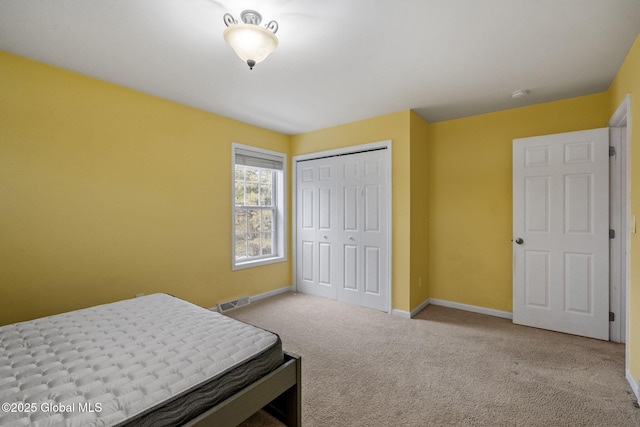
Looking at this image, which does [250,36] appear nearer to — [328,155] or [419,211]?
[328,155]

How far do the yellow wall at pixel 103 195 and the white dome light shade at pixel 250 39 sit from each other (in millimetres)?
1785

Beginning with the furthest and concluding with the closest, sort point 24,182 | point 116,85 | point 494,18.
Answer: point 116,85, point 24,182, point 494,18

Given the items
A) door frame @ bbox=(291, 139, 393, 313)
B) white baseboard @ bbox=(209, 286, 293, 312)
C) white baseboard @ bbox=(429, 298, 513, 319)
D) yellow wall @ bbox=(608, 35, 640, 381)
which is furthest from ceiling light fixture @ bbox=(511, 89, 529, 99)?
white baseboard @ bbox=(209, 286, 293, 312)

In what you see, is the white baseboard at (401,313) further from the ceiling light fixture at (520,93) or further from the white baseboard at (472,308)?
the ceiling light fixture at (520,93)

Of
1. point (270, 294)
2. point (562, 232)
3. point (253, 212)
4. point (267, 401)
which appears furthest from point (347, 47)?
point (270, 294)

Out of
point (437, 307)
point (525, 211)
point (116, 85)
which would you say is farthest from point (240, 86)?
point (437, 307)

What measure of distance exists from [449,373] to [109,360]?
7.50ft

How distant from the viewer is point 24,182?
7.38ft

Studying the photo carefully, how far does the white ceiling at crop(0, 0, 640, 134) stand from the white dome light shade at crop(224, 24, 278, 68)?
155 mm

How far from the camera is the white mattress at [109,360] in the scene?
106cm

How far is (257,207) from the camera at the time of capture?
4.16m

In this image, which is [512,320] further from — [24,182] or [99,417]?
[24,182]

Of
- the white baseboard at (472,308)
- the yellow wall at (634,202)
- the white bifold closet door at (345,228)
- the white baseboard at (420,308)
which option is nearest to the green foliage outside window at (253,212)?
the white bifold closet door at (345,228)

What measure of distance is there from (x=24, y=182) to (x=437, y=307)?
14.8 ft
